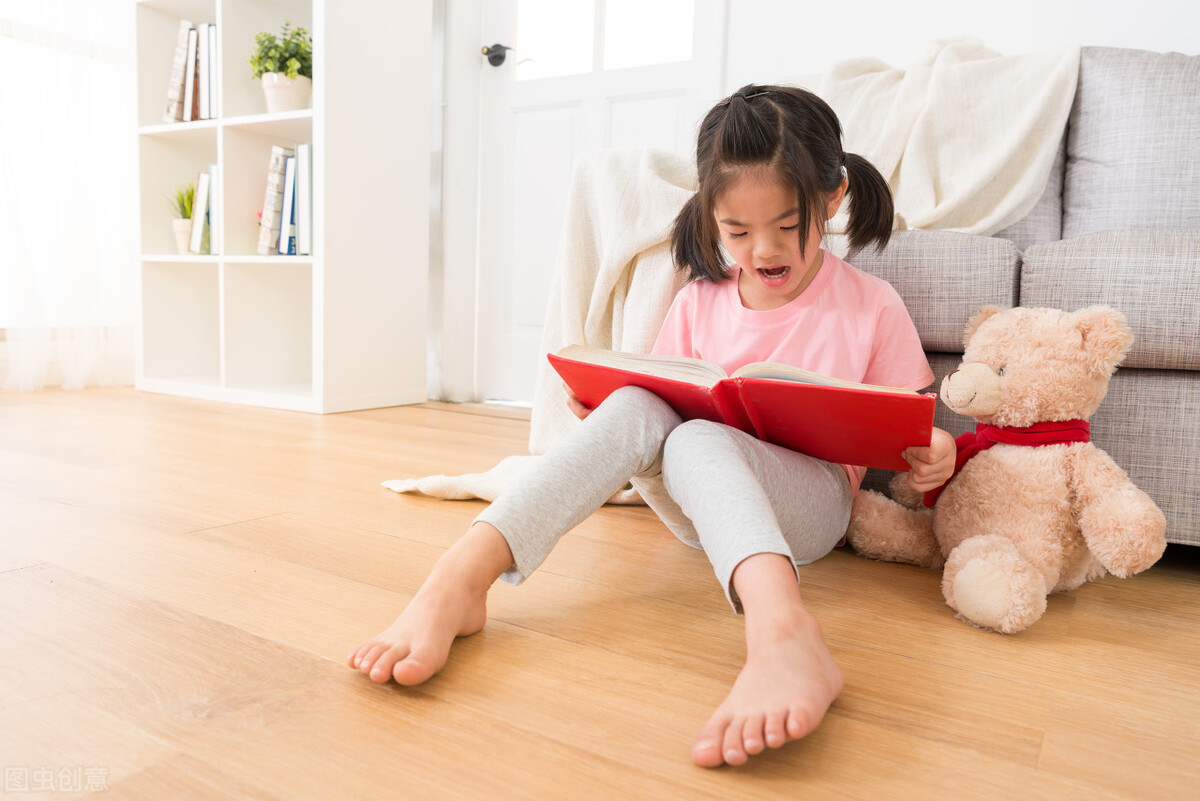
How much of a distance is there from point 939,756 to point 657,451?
1.25 ft

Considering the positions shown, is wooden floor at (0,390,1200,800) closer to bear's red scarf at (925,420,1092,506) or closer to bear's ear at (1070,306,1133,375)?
bear's red scarf at (925,420,1092,506)

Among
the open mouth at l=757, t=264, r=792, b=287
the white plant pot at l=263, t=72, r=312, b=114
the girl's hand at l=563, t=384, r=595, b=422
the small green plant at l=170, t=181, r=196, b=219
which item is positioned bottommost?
the girl's hand at l=563, t=384, r=595, b=422

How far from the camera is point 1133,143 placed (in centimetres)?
148

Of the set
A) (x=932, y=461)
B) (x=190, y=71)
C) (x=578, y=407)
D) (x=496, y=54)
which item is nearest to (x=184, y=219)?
(x=190, y=71)

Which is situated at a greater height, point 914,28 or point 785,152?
point 914,28

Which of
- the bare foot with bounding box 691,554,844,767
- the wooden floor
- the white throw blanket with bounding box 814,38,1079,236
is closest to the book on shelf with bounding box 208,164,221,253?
the wooden floor

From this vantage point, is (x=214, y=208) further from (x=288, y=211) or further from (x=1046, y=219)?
(x=1046, y=219)

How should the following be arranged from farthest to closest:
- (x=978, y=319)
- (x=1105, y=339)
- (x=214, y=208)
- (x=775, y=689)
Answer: (x=214, y=208) → (x=978, y=319) → (x=1105, y=339) → (x=775, y=689)

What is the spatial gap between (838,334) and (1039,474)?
27 cm

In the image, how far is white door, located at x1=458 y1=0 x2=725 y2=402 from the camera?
2.32 meters

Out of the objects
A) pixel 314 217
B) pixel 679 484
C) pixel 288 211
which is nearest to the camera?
pixel 679 484

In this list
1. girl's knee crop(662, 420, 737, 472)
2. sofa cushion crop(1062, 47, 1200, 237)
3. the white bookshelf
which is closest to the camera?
girl's knee crop(662, 420, 737, 472)

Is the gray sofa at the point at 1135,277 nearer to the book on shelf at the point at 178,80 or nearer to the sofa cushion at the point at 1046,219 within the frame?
the sofa cushion at the point at 1046,219

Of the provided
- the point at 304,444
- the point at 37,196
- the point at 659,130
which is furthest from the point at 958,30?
the point at 37,196
